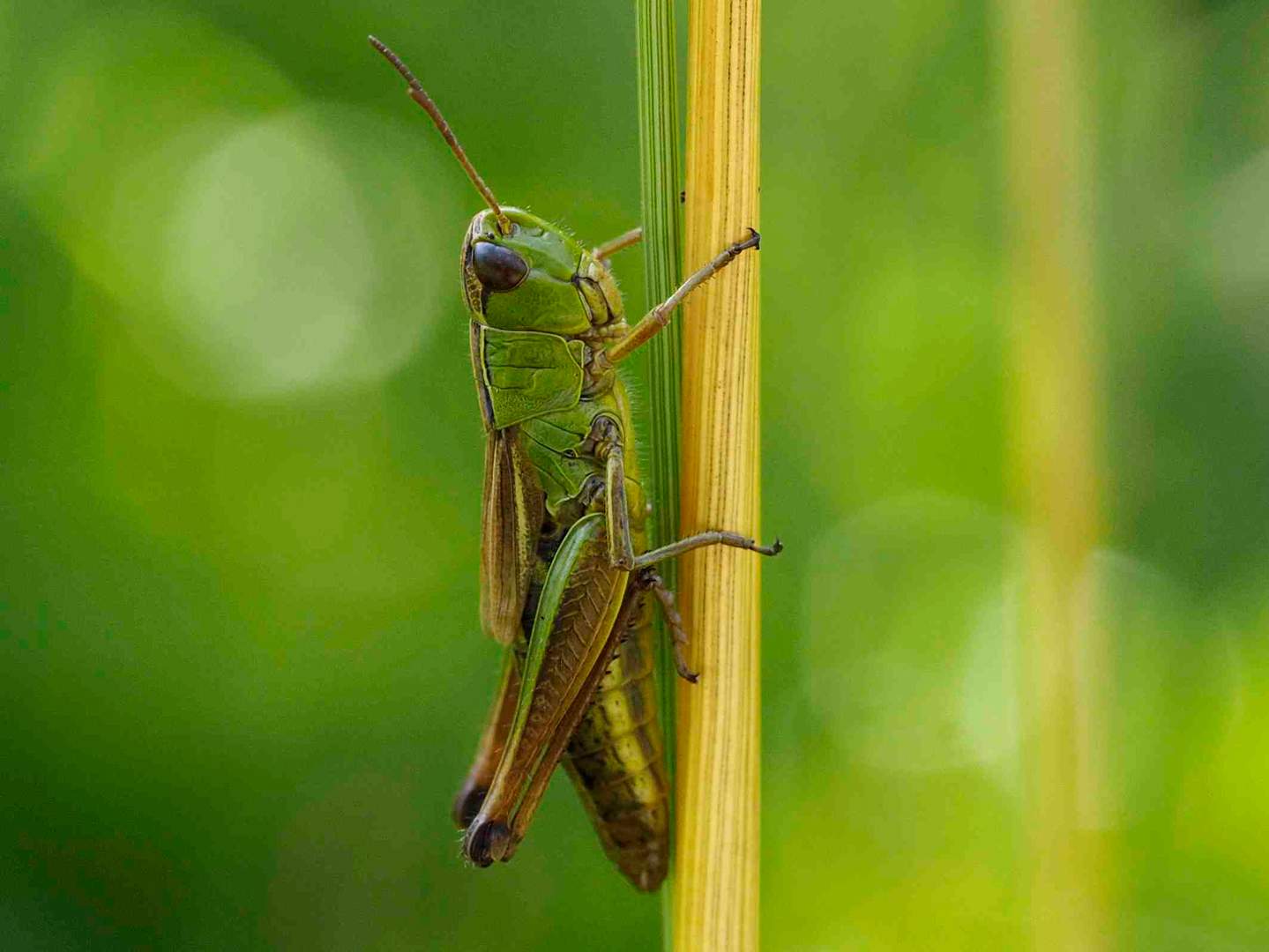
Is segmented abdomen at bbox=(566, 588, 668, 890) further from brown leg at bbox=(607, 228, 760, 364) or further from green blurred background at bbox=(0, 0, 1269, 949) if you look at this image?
green blurred background at bbox=(0, 0, 1269, 949)

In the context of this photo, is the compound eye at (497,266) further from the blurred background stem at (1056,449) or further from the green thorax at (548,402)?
the blurred background stem at (1056,449)

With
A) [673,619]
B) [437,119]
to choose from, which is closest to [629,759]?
[673,619]

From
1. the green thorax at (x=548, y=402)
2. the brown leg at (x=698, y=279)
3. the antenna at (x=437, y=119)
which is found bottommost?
the green thorax at (x=548, y=402)

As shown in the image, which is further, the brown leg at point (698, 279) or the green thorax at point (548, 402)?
the green thorax at point (548, 402)

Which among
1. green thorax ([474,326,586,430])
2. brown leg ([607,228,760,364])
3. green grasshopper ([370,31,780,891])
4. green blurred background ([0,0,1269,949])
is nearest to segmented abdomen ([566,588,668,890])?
green grasshopper ([370,31,780,891])

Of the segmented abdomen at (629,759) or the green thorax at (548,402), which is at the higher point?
the green thorax at (548,402)

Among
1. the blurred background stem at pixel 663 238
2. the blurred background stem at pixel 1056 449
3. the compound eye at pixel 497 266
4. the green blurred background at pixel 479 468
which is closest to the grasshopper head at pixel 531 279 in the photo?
the compound eye at pixel 497 266
